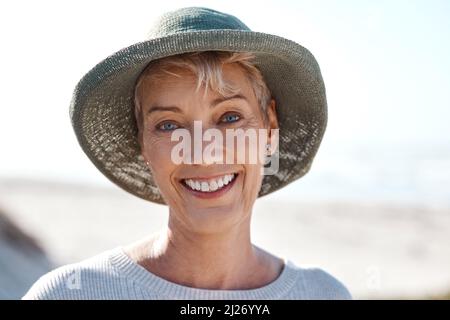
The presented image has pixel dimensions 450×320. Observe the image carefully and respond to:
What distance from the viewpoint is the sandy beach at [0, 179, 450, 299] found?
1262cm

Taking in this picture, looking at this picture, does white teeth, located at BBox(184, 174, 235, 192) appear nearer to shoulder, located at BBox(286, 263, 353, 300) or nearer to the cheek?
the cheek

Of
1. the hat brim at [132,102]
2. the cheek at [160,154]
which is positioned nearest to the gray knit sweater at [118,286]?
the cheek at [160,154]

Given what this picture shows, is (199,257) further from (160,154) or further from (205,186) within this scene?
(160,154)

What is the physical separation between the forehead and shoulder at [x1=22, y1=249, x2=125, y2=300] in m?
0.69

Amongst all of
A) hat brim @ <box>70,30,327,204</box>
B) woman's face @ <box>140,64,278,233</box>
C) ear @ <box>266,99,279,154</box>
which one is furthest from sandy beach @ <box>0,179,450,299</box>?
woman's face @ <box>140,64,278,233</box>

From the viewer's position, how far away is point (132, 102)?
10.3 ft

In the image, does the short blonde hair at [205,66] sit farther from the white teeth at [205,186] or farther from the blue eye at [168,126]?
the white teeth at [205,186]

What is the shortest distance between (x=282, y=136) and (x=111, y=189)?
2230 centimetres

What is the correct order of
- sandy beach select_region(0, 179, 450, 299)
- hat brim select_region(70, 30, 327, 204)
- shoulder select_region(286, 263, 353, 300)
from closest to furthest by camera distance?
hat brim select_region(70, 30, 327, 204)
shoulder select_region(286, 263, 353, 300)
sandy beach select_region(0, 179, 450, 299)

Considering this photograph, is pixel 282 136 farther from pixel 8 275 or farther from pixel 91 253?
pixel 91 253

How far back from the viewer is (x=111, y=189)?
25.3 m

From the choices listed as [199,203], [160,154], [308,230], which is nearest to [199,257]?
[199,203]

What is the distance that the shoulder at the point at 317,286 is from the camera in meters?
3.13

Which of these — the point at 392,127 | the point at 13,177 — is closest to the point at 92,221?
the point at 13,177
